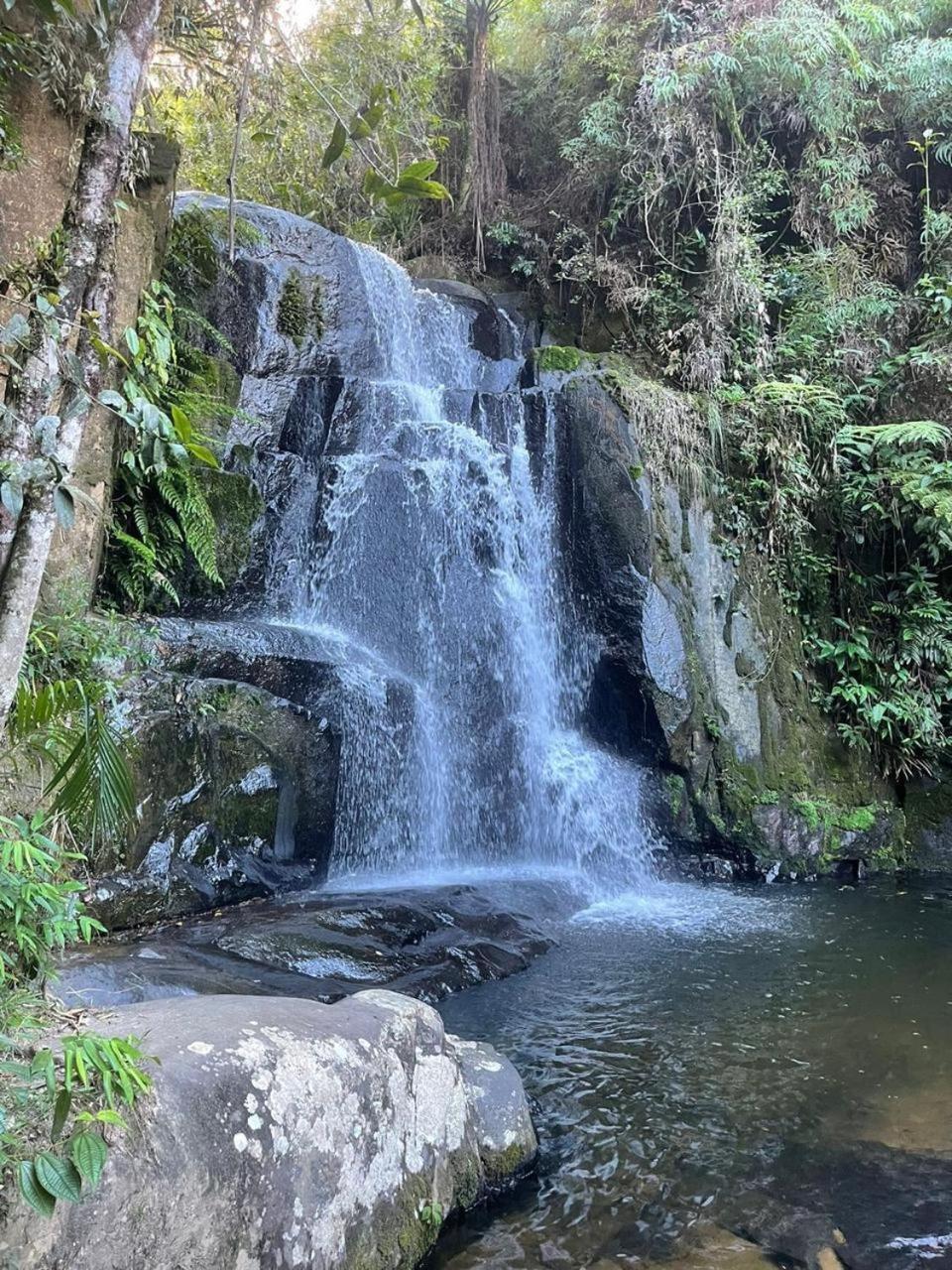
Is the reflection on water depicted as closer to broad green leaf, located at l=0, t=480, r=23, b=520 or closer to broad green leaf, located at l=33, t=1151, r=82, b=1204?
broad green leaf, located at l=33, t=1151, r=82, b=1204

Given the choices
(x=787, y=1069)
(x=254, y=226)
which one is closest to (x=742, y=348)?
(x=254, y=226)

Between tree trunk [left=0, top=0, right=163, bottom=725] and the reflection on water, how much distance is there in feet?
7.88

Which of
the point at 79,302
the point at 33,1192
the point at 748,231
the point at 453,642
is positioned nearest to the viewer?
the point at 33,1192

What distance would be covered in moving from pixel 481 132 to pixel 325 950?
43.0ft

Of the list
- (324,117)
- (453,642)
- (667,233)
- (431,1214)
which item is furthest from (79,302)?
(667,233)

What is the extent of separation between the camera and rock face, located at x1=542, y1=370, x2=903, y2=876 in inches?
336

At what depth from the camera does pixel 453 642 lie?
864 centimetres

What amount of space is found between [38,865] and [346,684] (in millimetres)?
4564

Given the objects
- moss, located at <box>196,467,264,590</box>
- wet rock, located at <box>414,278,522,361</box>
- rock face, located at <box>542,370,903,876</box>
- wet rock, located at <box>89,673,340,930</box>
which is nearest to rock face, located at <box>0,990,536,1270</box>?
wet rock, located at <box>89,673,340,930</box>

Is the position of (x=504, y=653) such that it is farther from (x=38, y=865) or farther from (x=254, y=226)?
(x=38, y=865)

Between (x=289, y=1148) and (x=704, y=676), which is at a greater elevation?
(x=704, y=676)

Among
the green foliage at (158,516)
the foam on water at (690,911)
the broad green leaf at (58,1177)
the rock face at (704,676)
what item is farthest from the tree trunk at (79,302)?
the rock face at (704,676)

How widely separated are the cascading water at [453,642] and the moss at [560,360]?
2.18ft

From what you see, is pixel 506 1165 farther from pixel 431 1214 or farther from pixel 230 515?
pixel 230 515
